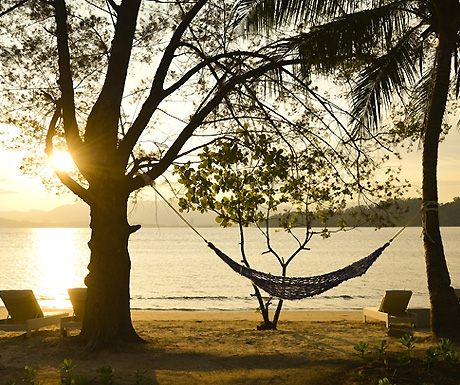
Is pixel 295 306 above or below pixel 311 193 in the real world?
below

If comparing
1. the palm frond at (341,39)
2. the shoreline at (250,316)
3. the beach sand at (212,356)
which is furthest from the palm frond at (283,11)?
the shoreline at (250,316)

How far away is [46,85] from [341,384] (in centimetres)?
704

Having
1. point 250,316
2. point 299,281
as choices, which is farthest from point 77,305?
point 250,316

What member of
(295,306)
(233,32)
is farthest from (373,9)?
(295,306)

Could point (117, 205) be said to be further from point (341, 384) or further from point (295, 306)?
point (295, 306)

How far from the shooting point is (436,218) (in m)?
7.81

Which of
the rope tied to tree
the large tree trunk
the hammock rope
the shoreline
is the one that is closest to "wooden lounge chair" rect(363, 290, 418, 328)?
the large tree trunk

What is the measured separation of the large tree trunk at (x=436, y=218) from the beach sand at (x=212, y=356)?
37cm

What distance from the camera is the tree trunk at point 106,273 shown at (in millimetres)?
7594

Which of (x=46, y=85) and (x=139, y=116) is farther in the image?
(x=46, y=85)

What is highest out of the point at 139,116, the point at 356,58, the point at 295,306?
the point at 356,58

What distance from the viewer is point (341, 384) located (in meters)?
5.12

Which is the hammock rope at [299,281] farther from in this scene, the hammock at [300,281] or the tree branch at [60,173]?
the tree branch at [60,173]

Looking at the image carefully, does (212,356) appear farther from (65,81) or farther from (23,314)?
(65,81)
